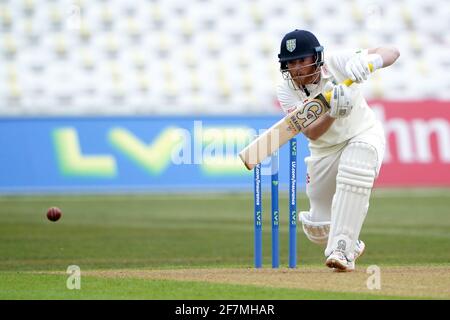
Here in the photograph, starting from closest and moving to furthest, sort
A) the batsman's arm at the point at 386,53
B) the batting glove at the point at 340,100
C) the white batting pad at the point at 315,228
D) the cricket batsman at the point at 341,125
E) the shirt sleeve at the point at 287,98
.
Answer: the batting glove at the point at 340,100 < the cricket batsman at the point at 341,125 < the batsman's arm at the point at 386,53 < the shirt sleeve at the point at 287,98 < the white batting pad at the point at 315,228

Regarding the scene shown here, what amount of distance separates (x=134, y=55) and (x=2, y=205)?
15.9 feet

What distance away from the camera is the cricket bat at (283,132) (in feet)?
19.9

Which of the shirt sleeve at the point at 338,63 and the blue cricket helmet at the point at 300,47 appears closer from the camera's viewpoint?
the blue cricket helmet at the point at 300,47

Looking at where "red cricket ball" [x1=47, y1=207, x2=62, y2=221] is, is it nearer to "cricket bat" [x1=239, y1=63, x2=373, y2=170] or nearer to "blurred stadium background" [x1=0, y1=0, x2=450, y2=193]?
"cricket bat" [x1=239, y1=63, x2=373, y2=170]

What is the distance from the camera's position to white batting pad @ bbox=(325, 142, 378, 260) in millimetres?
6090

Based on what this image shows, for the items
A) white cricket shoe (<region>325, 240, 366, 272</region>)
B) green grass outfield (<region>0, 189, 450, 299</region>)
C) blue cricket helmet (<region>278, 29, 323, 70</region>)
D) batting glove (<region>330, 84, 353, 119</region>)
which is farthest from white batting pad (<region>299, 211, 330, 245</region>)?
blue cricket helmet (<region>278, 29, 323, 70</region>)

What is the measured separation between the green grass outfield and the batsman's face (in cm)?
124

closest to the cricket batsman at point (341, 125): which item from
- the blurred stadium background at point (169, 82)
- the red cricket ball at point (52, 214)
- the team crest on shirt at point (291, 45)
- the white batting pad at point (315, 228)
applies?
the team crest on shirt at point (291, 45)

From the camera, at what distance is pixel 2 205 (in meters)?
14.2

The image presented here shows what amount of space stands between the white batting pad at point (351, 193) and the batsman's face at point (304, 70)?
1.66 feet

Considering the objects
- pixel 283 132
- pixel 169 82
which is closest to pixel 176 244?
pixel 283 132

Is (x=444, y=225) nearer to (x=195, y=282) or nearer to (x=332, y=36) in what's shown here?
(x=195, y=282)

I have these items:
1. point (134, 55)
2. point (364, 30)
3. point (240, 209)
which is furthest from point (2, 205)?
point (364, 30)

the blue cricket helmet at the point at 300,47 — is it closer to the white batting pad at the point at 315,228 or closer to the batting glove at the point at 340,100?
the batting glove at the point at 340,100
